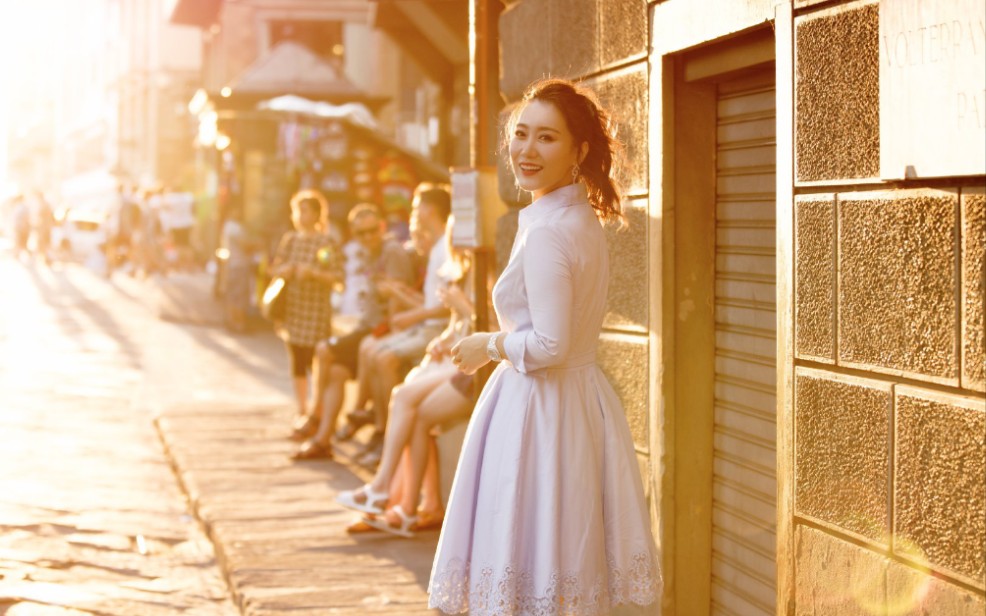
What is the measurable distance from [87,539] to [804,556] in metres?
4.33

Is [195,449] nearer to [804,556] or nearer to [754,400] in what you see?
[754,400]

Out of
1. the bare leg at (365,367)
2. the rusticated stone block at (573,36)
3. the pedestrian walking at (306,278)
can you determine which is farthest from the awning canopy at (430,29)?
the rusticated stone block at (573,36)

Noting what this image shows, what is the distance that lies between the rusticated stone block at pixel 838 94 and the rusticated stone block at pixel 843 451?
1.80 ft

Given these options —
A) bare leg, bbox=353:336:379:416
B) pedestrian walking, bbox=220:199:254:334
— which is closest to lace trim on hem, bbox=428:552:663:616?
bare leg, bbox=353:336:379:416

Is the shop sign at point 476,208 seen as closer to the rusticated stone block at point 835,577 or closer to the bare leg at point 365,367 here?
the bare leg at point 365,367

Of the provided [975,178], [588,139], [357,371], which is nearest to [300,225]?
[357,371]

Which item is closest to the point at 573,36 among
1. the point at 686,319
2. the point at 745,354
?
the point at 686,319

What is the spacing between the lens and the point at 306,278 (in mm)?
10195

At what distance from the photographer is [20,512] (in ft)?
25.6

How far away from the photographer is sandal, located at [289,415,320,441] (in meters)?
10.0

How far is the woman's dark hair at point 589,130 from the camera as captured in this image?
396cm

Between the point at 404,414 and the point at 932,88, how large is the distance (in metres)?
4.33

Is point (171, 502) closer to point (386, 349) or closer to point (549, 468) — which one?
point (386, 349)

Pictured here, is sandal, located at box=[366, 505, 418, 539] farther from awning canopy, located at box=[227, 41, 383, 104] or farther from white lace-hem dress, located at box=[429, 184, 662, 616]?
awning canopy, located at box=[227, 41, 383, 104]
